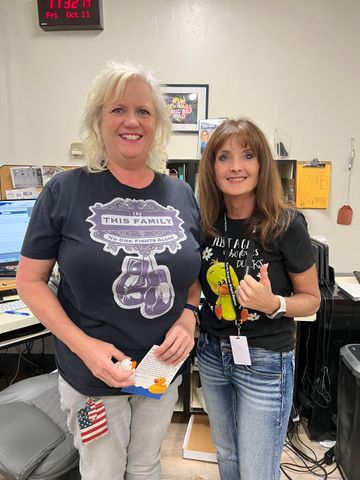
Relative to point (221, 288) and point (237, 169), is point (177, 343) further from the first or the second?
point (237, 169)

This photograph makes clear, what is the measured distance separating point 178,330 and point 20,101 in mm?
2017

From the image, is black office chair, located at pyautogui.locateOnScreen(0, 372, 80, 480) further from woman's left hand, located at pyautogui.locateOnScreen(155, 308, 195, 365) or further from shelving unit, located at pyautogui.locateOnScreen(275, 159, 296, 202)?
shelving unit, located at pyautogui.locateOnScreen(275, 159, 296, 202)

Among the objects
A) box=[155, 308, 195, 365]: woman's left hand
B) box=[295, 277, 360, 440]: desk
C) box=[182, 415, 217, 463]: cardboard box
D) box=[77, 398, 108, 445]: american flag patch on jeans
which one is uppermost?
box=[155, 308, 195, 365]: woman's left hand

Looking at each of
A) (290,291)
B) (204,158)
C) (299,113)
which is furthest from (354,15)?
(290,291)

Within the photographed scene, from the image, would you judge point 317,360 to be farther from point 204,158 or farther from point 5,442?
point 5,442

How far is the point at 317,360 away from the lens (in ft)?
6.07

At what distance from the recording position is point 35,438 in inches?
44.9

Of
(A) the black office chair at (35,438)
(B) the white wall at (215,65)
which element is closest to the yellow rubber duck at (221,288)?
(A) the black office chair at (35,438)

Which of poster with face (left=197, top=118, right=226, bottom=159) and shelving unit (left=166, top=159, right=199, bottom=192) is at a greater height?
poster with face (left=197, top=118, right=226, bottom=159)

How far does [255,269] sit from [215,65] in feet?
5.45

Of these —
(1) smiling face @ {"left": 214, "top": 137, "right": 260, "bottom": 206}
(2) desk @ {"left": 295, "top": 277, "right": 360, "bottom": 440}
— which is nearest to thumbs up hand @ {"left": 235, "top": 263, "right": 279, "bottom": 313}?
(1) smiling face @ {"left": 214, "top": 137, "right": 260, "bottom": 206}

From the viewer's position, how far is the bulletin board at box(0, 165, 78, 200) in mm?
2211

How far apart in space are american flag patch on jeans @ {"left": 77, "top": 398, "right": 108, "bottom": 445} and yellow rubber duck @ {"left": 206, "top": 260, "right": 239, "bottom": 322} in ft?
1.38

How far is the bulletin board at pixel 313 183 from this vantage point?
219 centimetres
